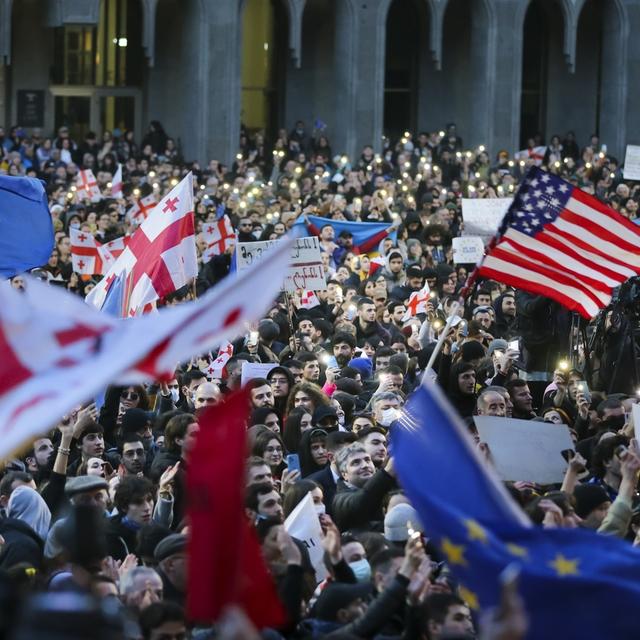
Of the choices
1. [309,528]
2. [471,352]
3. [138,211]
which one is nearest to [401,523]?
[309,528]

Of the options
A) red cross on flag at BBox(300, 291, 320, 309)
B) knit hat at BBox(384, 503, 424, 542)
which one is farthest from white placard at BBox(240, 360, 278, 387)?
red cross on flag at BBox(300, 291, 320, 309)

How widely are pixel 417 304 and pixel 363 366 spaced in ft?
7.62

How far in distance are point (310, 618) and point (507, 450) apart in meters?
2.70

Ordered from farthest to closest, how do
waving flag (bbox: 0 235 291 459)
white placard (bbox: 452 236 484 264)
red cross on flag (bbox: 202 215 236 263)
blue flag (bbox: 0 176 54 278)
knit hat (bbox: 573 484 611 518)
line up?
red cross on flag (bbox: 202 215 236 263) < white placard (bbox: 452 236 484 264) < blue flag (bbox: 0 176 54 278) < knit hat (bbox: 573 484 611 518) < waving flag (bbox: 0 235 291 459)

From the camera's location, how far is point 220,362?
14.1 metres

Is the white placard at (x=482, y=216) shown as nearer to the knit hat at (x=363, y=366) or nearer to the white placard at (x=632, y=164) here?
the white placard at (x=632, y=164)

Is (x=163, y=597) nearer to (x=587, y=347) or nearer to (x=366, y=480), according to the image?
(x=366, y=480)

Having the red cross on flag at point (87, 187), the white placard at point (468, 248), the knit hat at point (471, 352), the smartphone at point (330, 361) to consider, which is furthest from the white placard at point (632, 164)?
the knit hat at point (471, 352)

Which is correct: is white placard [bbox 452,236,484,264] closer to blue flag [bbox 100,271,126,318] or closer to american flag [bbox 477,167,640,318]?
blue flag [bbox 100,271,126,318]

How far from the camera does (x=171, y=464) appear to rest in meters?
9.63

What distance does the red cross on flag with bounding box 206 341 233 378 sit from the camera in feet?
45.4

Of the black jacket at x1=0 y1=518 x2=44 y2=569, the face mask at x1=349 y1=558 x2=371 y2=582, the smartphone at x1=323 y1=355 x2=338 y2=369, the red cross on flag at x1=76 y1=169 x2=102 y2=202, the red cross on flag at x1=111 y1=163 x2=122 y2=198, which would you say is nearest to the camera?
the face mask at x1=349 y1=558 x2=371 y2=582

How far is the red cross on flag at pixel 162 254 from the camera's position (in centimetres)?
1233

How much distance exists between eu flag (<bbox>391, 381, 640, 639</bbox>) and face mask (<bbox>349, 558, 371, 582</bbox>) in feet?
5.42
